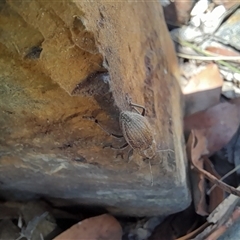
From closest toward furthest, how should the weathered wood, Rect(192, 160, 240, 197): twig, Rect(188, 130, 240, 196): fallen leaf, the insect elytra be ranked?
the weathered wood < the insect elytra < Rect(192, 160, 240, 197): twig < Rect(188, 130, 240, 196): fallen leaf

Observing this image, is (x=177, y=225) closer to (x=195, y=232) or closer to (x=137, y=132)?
(x=195, y=232)

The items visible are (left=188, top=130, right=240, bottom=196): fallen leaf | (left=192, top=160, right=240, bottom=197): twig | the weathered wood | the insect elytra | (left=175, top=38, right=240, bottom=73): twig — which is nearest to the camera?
the weathered wood

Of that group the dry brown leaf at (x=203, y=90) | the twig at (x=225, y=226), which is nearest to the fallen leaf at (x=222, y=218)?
the twig at (x=225, y=226)

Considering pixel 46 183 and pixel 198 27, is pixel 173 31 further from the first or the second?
pixel 46 183

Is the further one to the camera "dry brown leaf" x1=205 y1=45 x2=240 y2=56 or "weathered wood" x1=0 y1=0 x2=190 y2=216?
"dry brown leaf" x1=205 y1=45 x2=240 y2=56

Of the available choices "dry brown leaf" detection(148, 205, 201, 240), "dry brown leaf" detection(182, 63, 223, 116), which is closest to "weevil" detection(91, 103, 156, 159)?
"dry brown leaf" detection(148, 205, 201, 240)

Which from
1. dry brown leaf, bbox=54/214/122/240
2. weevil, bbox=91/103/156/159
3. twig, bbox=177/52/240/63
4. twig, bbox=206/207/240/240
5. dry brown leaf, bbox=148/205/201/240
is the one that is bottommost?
dry brown leaf, bbox=148/205/201/240

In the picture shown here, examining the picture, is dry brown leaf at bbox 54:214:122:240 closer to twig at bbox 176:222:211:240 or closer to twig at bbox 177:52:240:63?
twig at bbox 176:222:211:240
